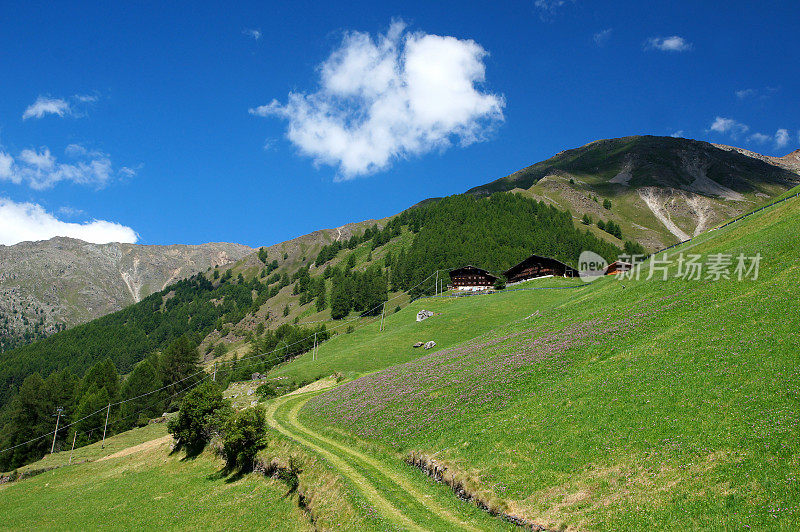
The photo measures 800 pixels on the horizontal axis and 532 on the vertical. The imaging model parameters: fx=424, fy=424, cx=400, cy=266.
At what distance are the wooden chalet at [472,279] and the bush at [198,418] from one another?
97294mm

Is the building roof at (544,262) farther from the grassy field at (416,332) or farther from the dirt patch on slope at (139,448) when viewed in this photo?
the dirt patch on slope at (139,448)

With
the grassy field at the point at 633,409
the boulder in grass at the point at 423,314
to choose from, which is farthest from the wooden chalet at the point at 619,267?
the boulder in grass at the point at 423,314

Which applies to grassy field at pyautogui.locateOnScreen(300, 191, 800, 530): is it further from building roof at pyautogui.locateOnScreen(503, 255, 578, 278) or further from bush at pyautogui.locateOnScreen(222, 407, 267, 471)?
building roof at pyautogui.locateOnScreen(503, 255, 578, 278)

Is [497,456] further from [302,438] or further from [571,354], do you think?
[302,438]

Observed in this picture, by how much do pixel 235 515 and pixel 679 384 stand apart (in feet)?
112

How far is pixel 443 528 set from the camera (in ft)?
70.7

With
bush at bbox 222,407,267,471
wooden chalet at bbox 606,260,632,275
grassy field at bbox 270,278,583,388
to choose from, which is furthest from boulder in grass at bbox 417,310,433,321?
bush at bbox 222,407,267,471

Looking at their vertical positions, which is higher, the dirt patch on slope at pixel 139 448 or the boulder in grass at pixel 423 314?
the boulder in grass at pixel 423 314

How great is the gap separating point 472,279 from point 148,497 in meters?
113

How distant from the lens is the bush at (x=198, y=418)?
54.4 metres

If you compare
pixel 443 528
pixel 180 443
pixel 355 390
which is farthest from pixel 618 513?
pixel 180 443

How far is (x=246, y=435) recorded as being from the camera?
43.1 m

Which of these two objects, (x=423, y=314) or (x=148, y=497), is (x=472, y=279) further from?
(x=148, y=497)

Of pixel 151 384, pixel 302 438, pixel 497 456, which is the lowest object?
pixel 151 384
